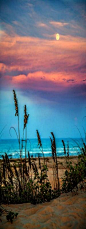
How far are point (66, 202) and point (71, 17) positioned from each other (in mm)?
10378

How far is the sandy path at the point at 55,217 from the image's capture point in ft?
8.20

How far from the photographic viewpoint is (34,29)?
13.4 m

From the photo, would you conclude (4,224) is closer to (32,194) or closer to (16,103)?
(32,194)

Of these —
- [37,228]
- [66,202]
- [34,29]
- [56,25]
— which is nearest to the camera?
[37,228]

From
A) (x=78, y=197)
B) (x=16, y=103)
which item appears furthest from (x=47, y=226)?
(x=16, y=103)

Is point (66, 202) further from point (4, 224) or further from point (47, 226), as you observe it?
point (4, 224)

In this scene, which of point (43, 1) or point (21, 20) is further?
point (21, 20)

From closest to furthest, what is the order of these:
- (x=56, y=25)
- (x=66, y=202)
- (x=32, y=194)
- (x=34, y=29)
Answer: (x=66, y=202) → (x=32, y=194) → (x=56, y=25) → (x=34, y=29)

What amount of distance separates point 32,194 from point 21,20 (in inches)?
463

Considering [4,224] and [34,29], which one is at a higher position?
[34,29]

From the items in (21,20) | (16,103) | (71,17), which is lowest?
(16,103)

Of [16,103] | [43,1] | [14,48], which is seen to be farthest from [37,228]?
[14,48]

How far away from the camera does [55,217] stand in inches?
106

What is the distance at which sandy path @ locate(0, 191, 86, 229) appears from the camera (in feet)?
8.20
